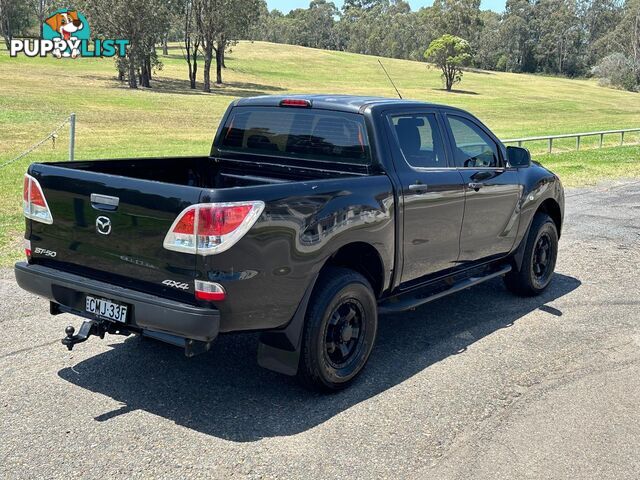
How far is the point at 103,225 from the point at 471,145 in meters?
3.29

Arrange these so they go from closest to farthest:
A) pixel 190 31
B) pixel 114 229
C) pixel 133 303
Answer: pixel 133 303 → pixel 114 229 → pixel 190 31

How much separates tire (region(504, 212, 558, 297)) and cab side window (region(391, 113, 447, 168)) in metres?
1.66

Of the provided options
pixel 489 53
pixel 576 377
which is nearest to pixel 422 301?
pixel 576 377

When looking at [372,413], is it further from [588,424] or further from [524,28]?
[524,28]

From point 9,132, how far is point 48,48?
48.0 metres

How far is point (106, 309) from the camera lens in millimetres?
4262

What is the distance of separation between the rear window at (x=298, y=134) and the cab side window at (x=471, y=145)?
1060 millimetres

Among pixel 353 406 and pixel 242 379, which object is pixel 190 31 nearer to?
pixel 242 379

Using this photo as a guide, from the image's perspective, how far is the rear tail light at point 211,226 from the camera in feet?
12.6

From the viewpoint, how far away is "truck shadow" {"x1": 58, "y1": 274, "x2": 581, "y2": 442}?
169 inches

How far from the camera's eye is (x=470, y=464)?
382 centimetres

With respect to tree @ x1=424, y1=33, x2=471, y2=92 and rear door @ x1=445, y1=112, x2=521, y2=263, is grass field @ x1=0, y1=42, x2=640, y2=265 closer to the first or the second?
tree @ x1=424, y1=33, x2=471, y2=92

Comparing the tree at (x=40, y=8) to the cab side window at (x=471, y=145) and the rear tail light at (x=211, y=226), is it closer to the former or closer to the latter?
the cab side window at (x=471, y=145)

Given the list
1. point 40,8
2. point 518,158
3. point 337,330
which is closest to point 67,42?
point 40,8
